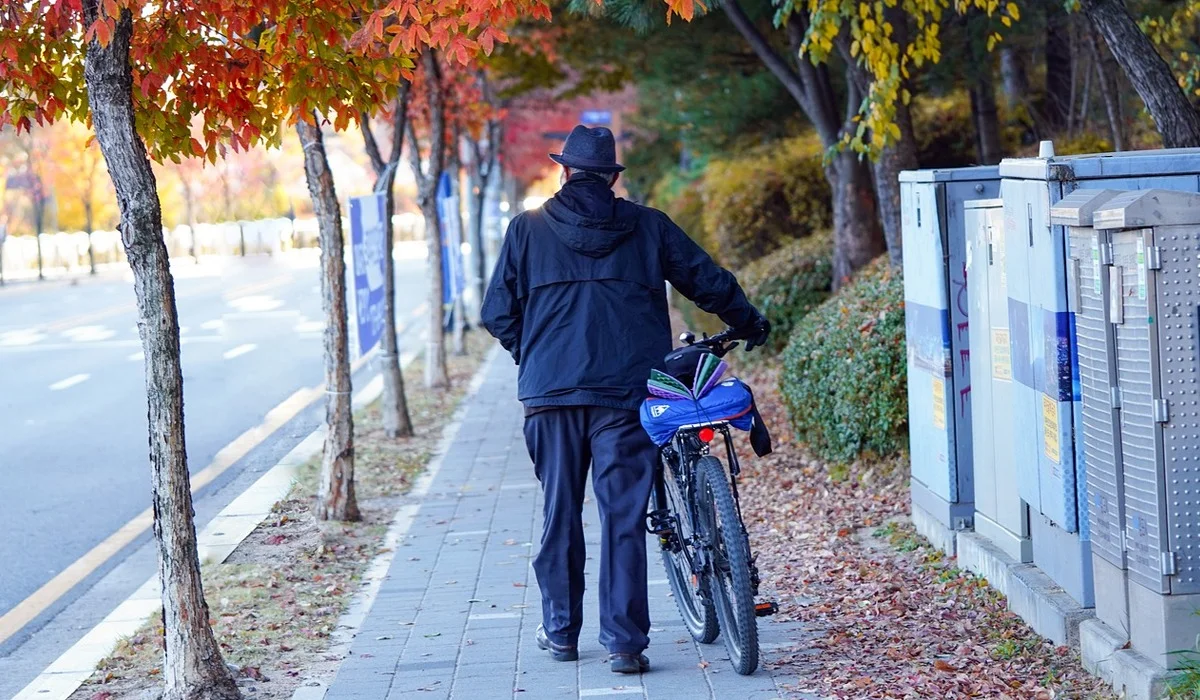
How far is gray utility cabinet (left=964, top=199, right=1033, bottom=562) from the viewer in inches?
219

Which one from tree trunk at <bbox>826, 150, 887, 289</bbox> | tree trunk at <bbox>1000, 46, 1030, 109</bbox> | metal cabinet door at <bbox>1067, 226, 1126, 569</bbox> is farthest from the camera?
tree trunk at <bbox>1000, 46, 1030, 109</bbox>

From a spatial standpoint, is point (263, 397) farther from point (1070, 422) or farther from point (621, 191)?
point (621, 191)

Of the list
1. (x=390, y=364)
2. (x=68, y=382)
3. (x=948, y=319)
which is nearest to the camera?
(x=948, y=319)

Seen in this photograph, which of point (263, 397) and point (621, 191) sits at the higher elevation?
point (621, 191)

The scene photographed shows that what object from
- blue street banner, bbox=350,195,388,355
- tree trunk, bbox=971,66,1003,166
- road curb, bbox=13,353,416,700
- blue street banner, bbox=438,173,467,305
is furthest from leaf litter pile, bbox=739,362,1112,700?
blue street banner, bbox=438,173,467,305

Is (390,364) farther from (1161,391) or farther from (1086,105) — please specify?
(1161,391)

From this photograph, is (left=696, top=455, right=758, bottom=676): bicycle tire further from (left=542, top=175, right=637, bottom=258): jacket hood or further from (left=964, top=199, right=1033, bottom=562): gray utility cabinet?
(left=964, top=199, right=1033, bottom=562): gray utility cabinet

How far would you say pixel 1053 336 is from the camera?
189 inches

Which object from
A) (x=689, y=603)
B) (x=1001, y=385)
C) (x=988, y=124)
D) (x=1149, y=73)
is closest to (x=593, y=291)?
(x=689, y=603)

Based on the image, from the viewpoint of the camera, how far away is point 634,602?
A: 500cm

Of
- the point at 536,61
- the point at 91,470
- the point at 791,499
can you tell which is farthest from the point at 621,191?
the point at 791,499

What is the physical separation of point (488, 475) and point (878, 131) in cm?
368

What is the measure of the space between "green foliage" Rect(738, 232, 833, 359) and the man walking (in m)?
8.47

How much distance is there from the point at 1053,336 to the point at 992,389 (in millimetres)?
1091
